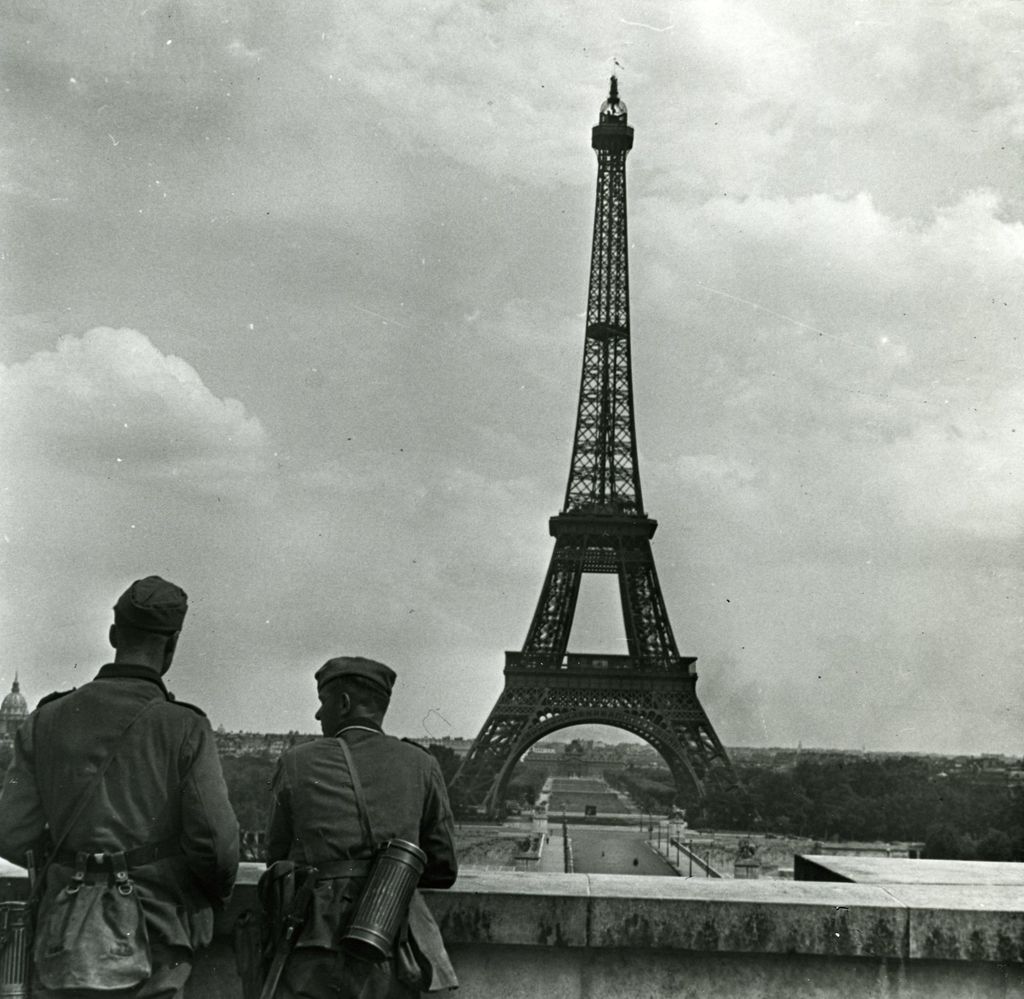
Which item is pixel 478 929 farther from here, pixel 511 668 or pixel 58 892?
pixel 511 668

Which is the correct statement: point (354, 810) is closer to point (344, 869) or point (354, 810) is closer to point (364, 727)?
point (344, 869)

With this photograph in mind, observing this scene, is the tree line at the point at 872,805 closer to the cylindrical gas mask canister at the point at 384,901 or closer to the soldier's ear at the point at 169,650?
the cylindrical gas mask canister at the point at 384,901

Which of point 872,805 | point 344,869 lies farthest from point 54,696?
point 872,805

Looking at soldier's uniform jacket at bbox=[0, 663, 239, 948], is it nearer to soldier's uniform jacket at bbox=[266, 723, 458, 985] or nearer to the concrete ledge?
soldier's uniform jacket at bbox=[266, 723, 458, 985]

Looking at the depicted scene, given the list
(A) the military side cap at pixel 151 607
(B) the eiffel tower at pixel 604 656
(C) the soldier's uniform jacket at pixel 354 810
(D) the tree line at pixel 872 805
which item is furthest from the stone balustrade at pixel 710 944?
(B) the eiffel tower at pixel 604 656

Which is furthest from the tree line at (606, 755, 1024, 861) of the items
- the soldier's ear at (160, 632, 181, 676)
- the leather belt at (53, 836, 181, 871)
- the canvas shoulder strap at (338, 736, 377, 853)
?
the leather belt at (53, 836, 181, 871)

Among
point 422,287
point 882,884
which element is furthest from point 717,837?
point 882,884
